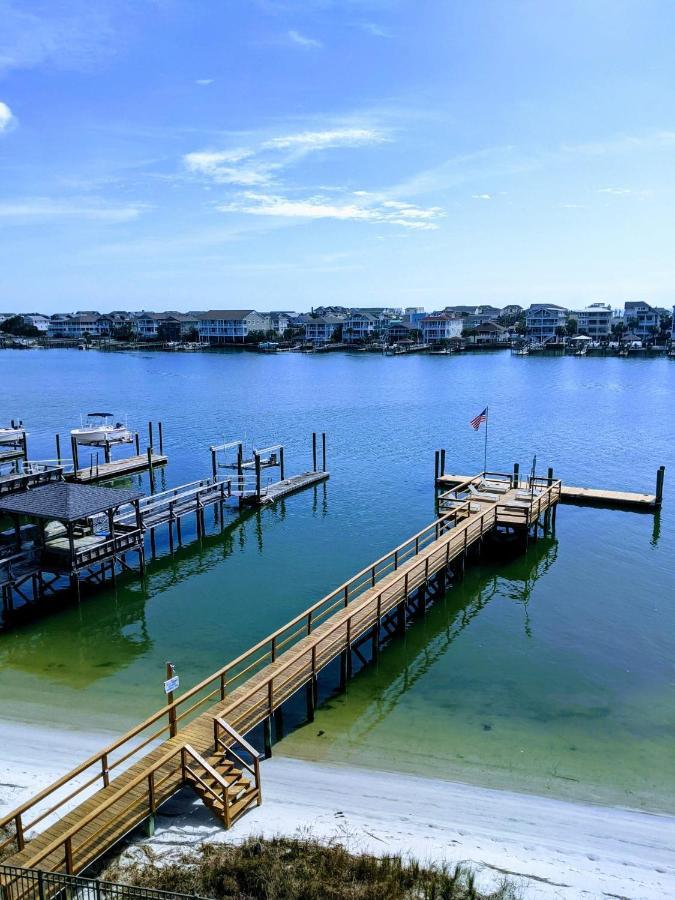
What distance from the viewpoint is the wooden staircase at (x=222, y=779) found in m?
11.7

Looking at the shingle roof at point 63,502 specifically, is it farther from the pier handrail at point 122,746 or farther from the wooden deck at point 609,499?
the wooden deck at point 609,499

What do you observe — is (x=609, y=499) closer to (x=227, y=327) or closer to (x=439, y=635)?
(x=439, y=635)

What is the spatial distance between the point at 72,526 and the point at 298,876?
15085 mm

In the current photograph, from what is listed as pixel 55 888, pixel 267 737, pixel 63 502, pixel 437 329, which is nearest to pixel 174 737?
pixel 267 737

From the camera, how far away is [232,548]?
3039cm

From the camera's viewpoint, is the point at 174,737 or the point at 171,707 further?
the point at 174,737

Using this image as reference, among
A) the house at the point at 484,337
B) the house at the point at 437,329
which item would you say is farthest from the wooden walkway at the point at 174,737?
the house at the point at 484,337

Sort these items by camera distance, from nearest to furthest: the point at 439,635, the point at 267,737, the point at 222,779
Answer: the point at 222,779
the point at 267,737
the point at 439,635

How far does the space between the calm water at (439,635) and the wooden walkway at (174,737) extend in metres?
1.26

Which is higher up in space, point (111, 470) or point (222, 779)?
point (111, 470)

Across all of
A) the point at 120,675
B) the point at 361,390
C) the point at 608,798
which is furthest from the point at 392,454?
the point at 361,390

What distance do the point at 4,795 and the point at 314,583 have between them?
1371 cm

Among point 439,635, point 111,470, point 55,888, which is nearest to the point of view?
point 55,888

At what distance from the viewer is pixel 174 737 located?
1316 centimetres
